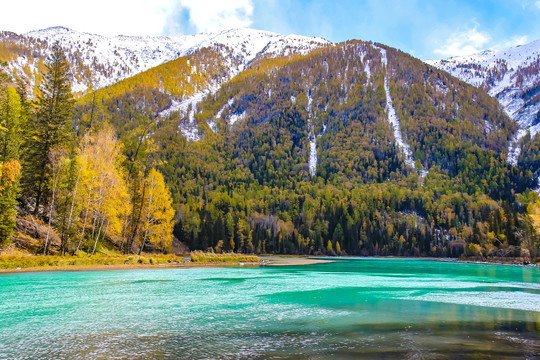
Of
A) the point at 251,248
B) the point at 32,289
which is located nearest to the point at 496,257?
the point at 251,248

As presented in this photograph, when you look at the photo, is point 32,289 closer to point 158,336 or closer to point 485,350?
point 158,336

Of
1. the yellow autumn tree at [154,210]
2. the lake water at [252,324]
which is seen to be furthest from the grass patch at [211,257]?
the lake water at [252,324]

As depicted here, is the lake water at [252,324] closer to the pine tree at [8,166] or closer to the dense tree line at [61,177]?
the pine tree at [8,166]

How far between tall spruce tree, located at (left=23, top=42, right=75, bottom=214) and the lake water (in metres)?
21.9

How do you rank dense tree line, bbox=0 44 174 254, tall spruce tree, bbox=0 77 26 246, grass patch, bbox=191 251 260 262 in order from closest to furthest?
tall spruce tree, bbox=0 77 26 246 < dense tree line, bbox=0 44 174 254 < grass patch, bbox=191 251 260 262

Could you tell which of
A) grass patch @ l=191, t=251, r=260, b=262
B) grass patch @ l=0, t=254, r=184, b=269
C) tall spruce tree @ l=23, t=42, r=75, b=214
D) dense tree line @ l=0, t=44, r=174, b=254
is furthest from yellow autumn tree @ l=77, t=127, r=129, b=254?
grass patch @ l=191, t=251, r=260, b=262

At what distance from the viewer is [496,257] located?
101 meters

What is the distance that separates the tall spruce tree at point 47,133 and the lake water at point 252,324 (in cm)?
2193

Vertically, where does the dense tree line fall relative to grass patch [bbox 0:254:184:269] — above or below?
above

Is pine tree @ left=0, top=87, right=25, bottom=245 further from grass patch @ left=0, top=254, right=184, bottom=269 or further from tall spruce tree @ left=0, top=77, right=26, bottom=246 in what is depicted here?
grass patch @ left=0, top=254, right=184, bottom=269

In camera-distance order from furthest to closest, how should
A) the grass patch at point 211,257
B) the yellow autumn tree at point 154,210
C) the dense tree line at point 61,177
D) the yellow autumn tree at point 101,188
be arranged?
the grass patch at point 211,257 → the yellow autumn tree at point 154,210 → the yellow autumn tree at point 101,188 → the dense tree line at point 61,177

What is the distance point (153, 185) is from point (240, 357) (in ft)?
149

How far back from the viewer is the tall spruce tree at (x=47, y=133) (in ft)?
135

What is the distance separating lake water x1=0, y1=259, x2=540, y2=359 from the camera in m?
9.95
